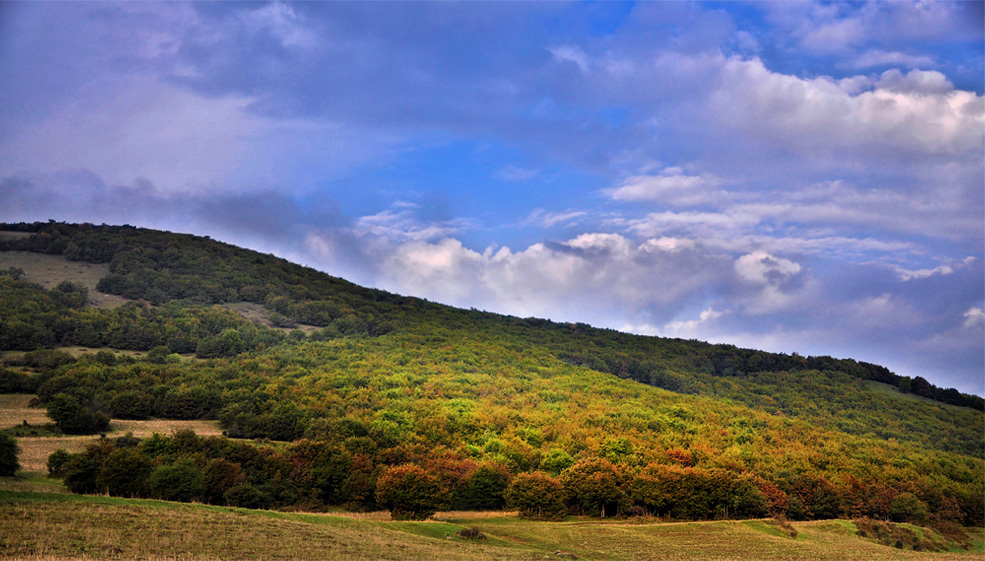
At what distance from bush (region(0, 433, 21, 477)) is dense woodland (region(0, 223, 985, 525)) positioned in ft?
12.2

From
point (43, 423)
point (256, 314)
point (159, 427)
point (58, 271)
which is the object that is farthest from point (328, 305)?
point (43, 423)

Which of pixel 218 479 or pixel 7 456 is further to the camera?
pixel 218 479

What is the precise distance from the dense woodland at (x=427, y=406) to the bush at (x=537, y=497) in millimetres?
223

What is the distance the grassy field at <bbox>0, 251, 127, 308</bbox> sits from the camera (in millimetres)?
98625

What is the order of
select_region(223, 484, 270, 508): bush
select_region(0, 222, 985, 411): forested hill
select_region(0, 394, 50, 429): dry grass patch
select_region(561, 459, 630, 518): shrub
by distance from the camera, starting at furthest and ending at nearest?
1. select_region(0, 222, 985, 411): forested hill
2. select_region(561, 459, 630, 518): shrub
3. select_region(0, 394, 50, 429): dry grass patch
4. select_region(223, 484, 270, 508): bush

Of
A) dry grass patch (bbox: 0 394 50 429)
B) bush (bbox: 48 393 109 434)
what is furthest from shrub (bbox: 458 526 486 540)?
dry grass patch (bbox: 0 394 50 429)

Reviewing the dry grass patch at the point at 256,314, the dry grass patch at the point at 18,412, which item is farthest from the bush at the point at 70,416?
the dry grass patch at the point at 256,314

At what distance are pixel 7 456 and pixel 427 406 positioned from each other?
163 ft

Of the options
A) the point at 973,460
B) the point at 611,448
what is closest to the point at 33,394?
the point at 611,448

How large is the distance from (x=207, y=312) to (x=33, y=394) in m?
35.0

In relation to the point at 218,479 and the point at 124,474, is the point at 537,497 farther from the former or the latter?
the point at 124,474

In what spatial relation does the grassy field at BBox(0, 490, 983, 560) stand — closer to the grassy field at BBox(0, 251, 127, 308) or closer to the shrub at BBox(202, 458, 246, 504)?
the shrub at BBox(202, 458, 246, 504)

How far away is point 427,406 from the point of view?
279ft

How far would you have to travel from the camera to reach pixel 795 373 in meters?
136
